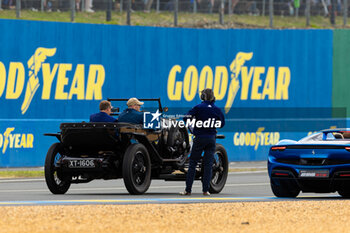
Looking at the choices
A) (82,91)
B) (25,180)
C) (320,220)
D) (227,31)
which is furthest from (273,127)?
(320,220)

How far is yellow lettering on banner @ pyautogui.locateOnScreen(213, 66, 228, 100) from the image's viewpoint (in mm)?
30438

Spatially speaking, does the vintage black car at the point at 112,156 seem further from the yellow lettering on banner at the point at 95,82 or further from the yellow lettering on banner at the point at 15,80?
the yellow lettering on banner at the point at 95,82

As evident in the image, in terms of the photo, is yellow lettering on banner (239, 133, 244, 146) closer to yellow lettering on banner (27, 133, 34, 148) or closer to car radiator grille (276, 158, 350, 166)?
yellow lettering on banner (27, 133, 34, 148)

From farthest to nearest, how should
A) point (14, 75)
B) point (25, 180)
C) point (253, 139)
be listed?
point (253, 139) < point (14, 75) < point (25, 180)

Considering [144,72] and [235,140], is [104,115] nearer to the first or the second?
[235,140]

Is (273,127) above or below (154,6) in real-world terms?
below

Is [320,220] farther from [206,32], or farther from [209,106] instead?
[206,32]

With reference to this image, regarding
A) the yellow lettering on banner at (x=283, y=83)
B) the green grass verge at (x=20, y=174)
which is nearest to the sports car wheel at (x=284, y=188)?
the green grass verge at (x=20, y=174)

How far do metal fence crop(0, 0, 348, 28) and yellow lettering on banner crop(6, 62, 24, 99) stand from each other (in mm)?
1677

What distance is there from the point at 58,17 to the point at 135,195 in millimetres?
14502

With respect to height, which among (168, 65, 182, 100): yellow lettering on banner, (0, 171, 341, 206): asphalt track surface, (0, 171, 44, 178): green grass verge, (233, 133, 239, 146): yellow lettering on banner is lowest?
(0, 171, 44, 178): green grass verge

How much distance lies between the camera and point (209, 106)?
1473cm

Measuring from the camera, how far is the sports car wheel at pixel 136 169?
1429cm

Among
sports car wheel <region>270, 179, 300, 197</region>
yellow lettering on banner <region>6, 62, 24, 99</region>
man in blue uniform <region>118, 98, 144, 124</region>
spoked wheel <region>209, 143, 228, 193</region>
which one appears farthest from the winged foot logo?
sports car wheel <region>270, 179, 300, 197</region>
